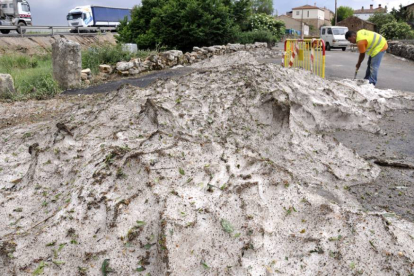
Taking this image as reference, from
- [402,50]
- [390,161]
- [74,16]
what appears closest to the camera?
[390,161]

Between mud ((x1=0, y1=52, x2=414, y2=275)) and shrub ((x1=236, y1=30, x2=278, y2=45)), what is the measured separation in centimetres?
1601

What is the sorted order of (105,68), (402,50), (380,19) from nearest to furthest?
(105,68), (402,50), (380,19)

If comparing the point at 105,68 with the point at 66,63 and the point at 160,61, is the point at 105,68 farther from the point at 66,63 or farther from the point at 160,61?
the point at 160,61

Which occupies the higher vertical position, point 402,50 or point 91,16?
point 91,16

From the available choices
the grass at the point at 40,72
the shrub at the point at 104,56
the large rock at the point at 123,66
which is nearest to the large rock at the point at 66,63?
the grass at the point at 40,72

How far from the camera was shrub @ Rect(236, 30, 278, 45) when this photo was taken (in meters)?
→ 20.3

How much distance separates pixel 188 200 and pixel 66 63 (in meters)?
7.52

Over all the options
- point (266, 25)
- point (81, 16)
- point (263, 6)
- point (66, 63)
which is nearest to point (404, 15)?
point (263, 6)

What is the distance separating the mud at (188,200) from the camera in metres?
2.61

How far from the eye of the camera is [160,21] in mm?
16500

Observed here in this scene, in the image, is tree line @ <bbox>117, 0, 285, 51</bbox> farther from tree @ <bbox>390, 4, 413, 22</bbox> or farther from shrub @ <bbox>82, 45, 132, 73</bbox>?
tree @ <bbox>390, 4, 413, 22</bbox>

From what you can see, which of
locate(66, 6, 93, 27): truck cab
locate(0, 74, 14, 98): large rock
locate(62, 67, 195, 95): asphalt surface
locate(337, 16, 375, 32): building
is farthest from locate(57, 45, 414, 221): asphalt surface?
locate(337, 16, 375, 32): building

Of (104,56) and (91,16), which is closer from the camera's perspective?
(104,56)

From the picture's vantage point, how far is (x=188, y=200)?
114 inches
